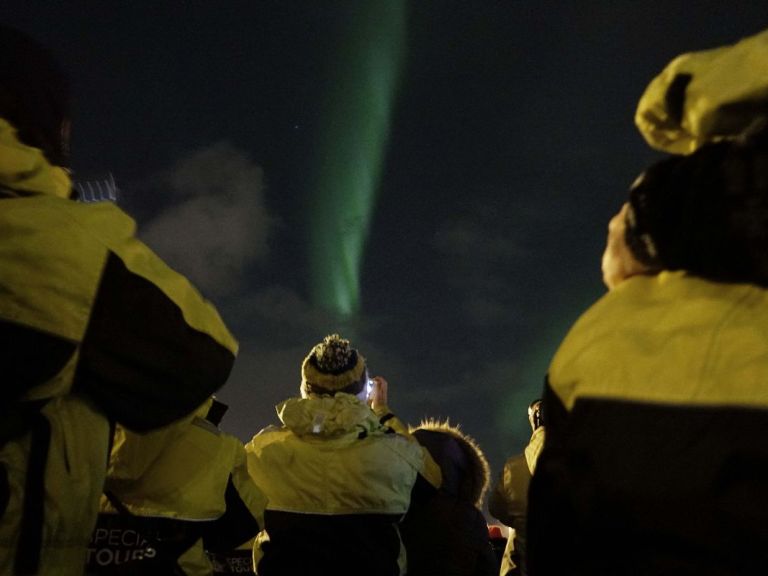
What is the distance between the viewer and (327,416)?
146 inches

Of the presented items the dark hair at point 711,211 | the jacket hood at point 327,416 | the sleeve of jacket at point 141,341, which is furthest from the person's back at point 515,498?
the dark hair at point 711,211

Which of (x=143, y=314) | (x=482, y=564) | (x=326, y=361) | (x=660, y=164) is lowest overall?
(x=482, y=564)

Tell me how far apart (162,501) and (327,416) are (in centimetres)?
160

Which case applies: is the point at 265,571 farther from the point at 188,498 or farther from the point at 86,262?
the point at 86,262

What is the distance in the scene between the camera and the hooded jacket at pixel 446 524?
4387mm

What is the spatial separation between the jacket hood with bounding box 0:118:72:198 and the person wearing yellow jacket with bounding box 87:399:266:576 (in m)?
0.77

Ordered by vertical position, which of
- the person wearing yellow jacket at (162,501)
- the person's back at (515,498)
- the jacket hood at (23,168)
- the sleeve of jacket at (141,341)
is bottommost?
the person's back at (515,498)

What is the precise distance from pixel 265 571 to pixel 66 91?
2.67 meters

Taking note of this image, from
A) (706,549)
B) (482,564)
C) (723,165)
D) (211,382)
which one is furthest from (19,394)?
(482,564)

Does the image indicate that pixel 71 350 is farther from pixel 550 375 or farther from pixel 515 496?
pixel 515 496

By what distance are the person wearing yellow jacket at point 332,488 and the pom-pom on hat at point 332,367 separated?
17 centimetres

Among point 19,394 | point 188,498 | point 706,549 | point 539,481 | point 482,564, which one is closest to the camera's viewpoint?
point 706,549

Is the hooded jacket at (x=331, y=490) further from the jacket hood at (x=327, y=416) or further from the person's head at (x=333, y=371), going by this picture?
the person's head at (x=333, y=371)

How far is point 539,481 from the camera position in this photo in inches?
55.0
